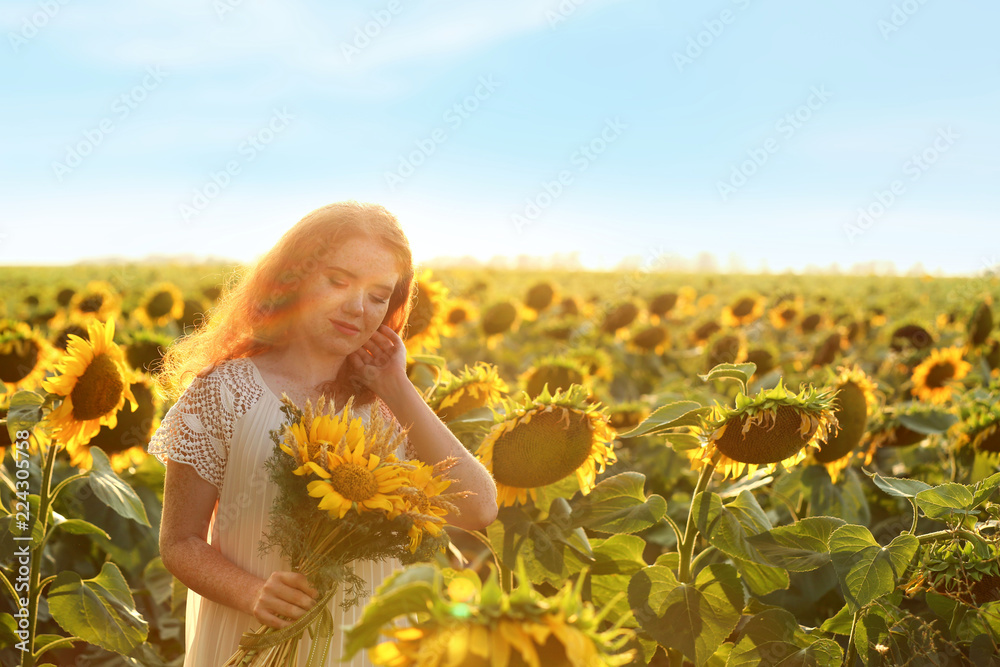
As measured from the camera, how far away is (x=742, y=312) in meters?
10.1

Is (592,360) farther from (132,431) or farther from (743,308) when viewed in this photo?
(743,308)

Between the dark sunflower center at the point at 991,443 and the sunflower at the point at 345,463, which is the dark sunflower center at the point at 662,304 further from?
the sunflower at the point at 345,463

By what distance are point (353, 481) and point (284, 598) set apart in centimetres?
33

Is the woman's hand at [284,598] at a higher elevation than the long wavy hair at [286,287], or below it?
below

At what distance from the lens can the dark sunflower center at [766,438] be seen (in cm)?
210

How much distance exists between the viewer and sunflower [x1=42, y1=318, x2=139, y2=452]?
2639mm

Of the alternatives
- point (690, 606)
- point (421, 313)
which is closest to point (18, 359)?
point (421, 313)

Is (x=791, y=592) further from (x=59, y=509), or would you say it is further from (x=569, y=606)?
(x=59, y=509)

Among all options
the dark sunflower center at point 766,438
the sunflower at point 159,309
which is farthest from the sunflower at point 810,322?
the dark sunflower center at point 766,438

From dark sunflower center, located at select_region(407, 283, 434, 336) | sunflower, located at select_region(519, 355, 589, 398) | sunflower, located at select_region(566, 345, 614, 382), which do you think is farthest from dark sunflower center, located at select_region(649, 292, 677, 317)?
dark sunflower center, located at select_region(407, 283, 434, 336)

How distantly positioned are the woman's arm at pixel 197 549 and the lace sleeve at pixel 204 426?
0.04m

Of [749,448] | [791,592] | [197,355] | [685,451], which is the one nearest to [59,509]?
[197,355]

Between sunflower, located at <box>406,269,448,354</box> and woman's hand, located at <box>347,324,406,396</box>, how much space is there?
1557 mm

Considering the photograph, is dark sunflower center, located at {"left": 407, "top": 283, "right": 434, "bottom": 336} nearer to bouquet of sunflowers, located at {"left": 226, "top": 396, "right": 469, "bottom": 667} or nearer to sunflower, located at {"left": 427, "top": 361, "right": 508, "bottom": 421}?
sunflower, located at {"left": 427, "top": 361, "right": 508, "bottom": 421}
